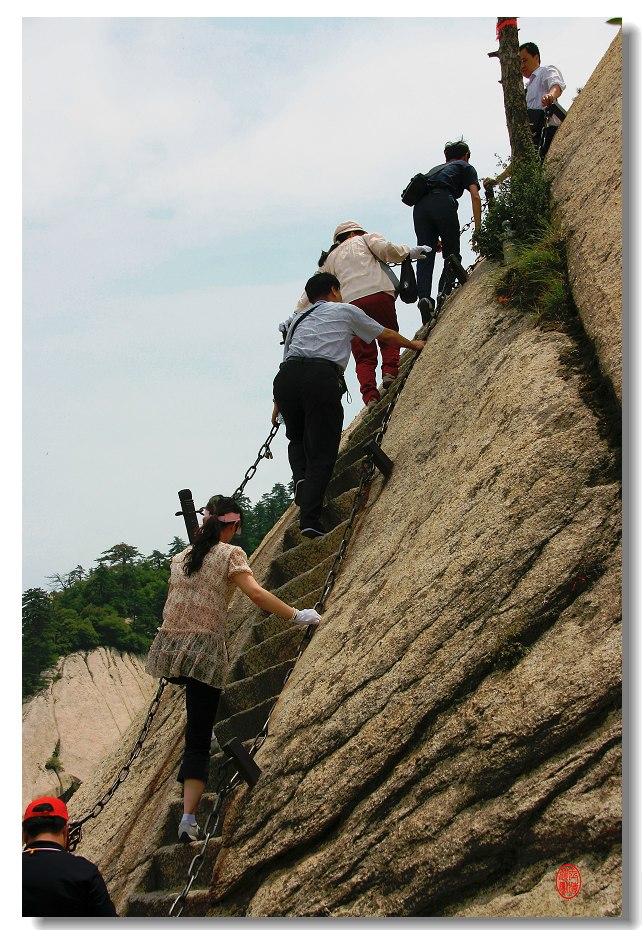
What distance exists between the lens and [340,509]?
7.32 meters

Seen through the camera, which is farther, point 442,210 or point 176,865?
point 442,210

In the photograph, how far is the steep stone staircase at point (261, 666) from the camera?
17.6 ft

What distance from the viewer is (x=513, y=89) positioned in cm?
824

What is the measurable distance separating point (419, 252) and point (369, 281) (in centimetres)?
58

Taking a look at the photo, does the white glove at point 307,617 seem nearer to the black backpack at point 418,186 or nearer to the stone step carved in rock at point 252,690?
the stone step carved in rock at point 252,690

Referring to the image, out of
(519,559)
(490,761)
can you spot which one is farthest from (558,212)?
(490,761)

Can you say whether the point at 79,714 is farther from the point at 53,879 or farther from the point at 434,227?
the point at 53,879

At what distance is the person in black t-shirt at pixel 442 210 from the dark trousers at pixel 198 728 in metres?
4.75

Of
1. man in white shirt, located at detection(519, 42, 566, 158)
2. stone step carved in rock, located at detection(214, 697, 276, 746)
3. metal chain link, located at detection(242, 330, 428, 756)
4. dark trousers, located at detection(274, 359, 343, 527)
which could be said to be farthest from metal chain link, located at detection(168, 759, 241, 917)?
man in white shirt, located at detection(519, 42, 566, 158)

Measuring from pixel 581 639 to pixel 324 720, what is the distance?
5.05 ft

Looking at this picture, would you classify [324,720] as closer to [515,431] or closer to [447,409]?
[515,431]

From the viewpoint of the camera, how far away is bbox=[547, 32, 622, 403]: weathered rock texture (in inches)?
201

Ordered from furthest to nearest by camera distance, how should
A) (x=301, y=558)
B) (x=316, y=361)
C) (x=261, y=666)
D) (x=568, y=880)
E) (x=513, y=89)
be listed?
1. (x=513, y=89)
2. (x=301, y=558)
3. (x=316, y=361)
4. (x=261, y=666)
5. (x=568, y=880)

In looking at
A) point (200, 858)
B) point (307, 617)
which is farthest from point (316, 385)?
point (200, 858)
